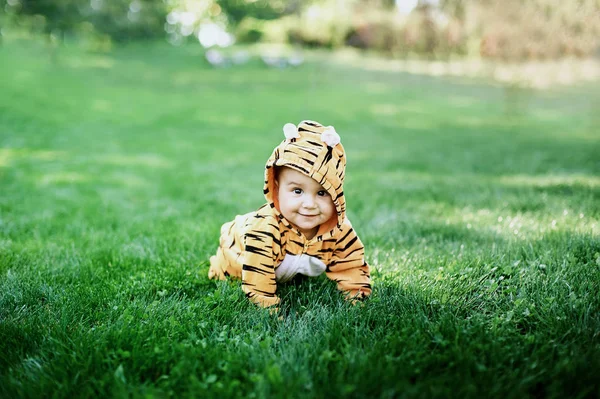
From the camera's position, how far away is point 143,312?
2498 millimetres

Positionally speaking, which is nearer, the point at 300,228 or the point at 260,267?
the point at 260,267

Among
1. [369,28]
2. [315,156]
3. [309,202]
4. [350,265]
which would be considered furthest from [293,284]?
[369,28]

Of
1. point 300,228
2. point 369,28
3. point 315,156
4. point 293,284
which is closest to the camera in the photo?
point 315,156

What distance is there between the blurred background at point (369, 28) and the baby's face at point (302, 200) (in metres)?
12.6

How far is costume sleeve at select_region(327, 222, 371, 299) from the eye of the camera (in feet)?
9.05

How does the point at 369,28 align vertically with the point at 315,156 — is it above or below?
above

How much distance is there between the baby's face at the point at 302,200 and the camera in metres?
2.51

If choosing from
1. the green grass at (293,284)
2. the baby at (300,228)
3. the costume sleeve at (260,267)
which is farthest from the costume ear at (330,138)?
the green grass at (293,284)

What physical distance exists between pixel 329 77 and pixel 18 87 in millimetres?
11693

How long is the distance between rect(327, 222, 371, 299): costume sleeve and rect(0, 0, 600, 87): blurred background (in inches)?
487

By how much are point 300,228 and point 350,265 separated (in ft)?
1.19

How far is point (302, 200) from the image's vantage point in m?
2.52

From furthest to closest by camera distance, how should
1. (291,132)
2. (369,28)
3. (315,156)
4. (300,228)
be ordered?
(369,28)
(300,228)
(291,132)
(315,156)

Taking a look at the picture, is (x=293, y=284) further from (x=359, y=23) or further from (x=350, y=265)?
(x=359, y=23)
